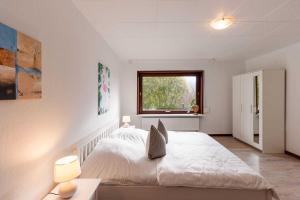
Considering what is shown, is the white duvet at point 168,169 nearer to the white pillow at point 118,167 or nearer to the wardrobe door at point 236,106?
the white pillow at point 118,167

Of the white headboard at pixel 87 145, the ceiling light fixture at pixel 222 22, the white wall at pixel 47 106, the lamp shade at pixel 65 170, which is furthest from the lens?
the ceiling light fixture at pixel 222 22

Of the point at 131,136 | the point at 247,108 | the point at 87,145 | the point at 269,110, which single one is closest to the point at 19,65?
the point at 87,145

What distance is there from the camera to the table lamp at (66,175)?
4.87 feet

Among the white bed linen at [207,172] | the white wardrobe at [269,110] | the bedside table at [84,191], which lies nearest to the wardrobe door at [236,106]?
the white wardrobe at [269,110]

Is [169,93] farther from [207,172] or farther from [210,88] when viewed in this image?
[207,172]

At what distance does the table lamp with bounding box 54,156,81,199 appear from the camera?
4.87 ft

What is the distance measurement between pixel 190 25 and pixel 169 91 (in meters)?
3.16

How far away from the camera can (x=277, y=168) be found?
357 cm

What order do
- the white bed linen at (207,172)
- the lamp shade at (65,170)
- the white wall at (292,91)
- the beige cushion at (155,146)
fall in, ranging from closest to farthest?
the lamp shade at (65,170), the white bed linen at (207,172), the beige cushion at (155,146), the white wall at (292,91)

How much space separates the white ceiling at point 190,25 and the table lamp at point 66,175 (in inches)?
63.3

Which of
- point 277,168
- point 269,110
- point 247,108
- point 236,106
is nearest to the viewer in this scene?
point 277,168

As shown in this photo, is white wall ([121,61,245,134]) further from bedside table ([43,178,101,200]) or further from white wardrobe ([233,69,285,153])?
bedside table ([43,178,101,200])

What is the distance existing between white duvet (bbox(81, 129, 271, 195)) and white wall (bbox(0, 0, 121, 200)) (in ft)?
1.23

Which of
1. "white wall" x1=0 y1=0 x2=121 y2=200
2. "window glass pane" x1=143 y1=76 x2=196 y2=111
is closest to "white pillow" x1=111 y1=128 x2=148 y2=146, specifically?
"white wall" x1=0 y1=0 x2=121 y2=200
